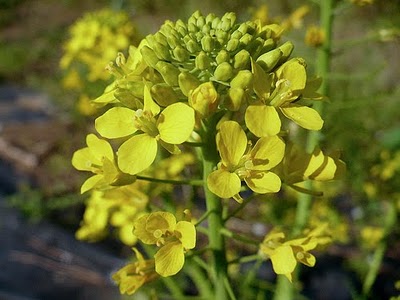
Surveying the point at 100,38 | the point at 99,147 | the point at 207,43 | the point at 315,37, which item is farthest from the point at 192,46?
the point at 100,38

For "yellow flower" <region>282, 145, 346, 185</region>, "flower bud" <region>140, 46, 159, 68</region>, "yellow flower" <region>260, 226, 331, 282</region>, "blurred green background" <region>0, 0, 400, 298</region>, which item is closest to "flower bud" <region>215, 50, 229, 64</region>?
"flower bud" <region>140, 46, 159, 68</region>

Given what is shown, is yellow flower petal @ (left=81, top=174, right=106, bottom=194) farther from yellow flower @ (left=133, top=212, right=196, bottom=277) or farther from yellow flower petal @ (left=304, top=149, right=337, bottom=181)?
yellow flower petal @ (left=304, top=149, right=337, bottom=181)

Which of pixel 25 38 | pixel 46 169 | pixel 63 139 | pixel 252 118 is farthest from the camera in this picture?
pixel 25 38

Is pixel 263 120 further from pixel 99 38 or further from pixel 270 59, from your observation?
pixel 99 38

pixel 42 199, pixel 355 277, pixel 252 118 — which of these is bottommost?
pixel 355 277

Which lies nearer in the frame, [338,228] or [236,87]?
[236,87]

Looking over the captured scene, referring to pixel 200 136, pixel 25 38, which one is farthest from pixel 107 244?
pixel 25 38

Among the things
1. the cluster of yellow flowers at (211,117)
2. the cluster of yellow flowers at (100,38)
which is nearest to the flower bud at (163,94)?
the cluster of yellow flowers at (211,117)

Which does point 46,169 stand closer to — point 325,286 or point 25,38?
point 325,286
